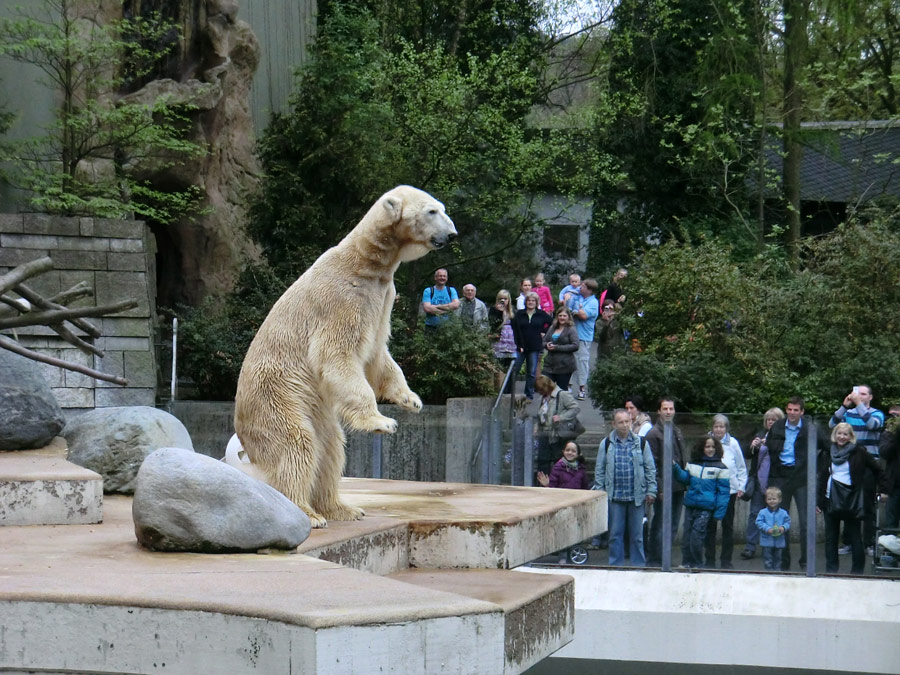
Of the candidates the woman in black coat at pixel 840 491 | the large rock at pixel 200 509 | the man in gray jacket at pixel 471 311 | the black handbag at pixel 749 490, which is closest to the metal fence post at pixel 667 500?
the black handbag at pixel 749 490

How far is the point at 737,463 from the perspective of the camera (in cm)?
1068

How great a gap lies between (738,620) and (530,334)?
19.9 feet

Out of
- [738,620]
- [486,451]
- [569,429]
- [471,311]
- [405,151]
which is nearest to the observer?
[738,620]

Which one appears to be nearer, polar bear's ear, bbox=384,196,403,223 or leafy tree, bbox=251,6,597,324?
polar bear's ear, bbox=384,196,403,223

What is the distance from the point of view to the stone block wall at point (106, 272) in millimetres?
13883

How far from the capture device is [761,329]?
1625cm

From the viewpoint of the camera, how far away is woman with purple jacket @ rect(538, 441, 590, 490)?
37.0ft

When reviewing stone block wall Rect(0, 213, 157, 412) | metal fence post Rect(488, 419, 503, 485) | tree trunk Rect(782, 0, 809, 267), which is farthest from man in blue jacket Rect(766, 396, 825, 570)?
tree trunk Rect(782, 0, 809, 267)

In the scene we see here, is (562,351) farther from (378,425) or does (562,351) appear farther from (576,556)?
(378,425)

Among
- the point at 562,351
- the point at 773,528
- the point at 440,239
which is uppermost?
the point at 440,239

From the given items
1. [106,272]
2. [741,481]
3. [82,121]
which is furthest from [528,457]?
[82,121]

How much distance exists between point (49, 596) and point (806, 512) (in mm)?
7945

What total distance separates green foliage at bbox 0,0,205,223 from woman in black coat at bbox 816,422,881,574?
9201 millimetres

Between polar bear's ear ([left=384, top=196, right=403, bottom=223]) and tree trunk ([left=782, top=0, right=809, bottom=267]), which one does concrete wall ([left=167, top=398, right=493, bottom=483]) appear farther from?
tree trunk ([left=782, top=0, right=809, bottom=267])
